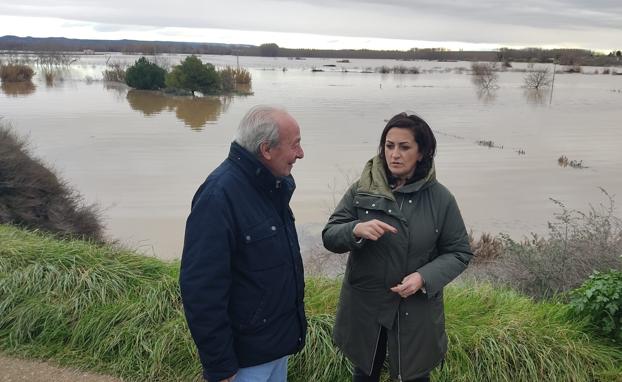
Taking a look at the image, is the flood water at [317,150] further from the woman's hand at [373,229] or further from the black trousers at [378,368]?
the black trousers at [378,368]

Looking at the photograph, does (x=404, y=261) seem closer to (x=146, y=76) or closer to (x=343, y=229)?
(x=343, y=229)

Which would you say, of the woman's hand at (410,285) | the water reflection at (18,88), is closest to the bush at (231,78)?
the water reflection at (18,88)

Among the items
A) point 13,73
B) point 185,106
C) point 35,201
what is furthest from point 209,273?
point 13,73

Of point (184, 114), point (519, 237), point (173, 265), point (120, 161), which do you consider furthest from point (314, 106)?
point (173, 265)

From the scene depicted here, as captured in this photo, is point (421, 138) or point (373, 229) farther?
point (421, 138)

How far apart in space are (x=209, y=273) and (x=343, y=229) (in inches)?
30.9

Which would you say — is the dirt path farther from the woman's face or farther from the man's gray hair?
the woman's face

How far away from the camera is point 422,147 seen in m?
2.77

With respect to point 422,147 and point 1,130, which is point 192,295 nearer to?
point 422,147

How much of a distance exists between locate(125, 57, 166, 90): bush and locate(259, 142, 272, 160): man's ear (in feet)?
126

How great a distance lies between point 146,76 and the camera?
38.2m

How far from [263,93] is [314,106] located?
380 inches

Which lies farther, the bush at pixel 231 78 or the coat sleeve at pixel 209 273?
the bush at pixel 231 78

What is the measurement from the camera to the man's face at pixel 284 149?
7.56 feet
